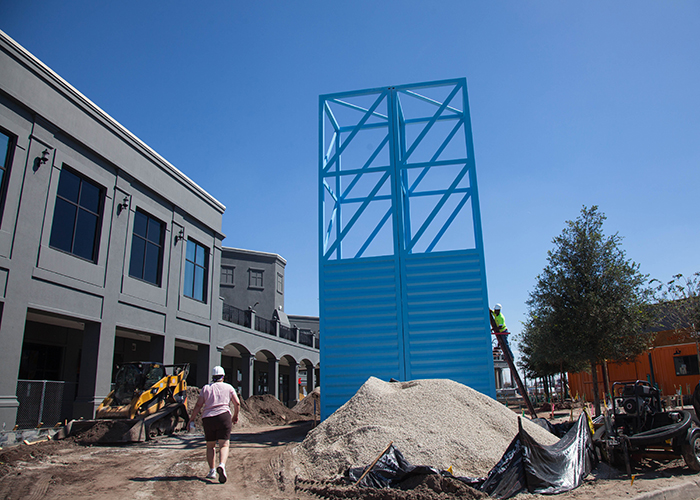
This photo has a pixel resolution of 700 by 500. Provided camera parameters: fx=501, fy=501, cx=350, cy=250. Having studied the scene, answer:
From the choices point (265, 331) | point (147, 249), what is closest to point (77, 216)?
point (147, 249)

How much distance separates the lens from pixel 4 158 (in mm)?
13781

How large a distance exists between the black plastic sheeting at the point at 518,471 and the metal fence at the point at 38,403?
35.0ft

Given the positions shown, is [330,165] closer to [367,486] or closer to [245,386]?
[367,486]

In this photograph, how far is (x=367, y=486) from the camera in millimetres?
7074

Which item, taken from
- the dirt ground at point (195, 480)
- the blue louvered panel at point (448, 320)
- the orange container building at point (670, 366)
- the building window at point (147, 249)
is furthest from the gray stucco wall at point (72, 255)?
the orange container building at point (670, 366)

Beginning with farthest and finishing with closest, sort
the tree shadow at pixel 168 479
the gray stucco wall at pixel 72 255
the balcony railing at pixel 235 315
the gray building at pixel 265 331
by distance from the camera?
the gray building at pixel 265 331 → the balcony railing at pixel 235 315 → the gray stucco wall at pixel 72 255 → the tree shadow at pixel 168 479

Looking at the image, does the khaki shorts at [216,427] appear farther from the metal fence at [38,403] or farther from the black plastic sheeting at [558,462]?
the metal fence at [38,403]

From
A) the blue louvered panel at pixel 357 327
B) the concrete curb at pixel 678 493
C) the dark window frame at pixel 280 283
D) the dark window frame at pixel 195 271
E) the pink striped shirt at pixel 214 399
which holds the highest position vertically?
the dark window frame at pixel 280 283

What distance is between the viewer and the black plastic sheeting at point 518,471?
680 cm

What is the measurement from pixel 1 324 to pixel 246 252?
88.5 ft

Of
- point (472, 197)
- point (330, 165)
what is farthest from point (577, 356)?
point (330, 165)

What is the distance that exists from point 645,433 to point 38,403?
14.8m

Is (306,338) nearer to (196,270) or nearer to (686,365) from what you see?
(196,270)

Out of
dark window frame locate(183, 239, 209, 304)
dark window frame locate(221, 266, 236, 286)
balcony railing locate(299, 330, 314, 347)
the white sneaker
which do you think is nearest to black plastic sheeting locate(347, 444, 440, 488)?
the white sneaker
